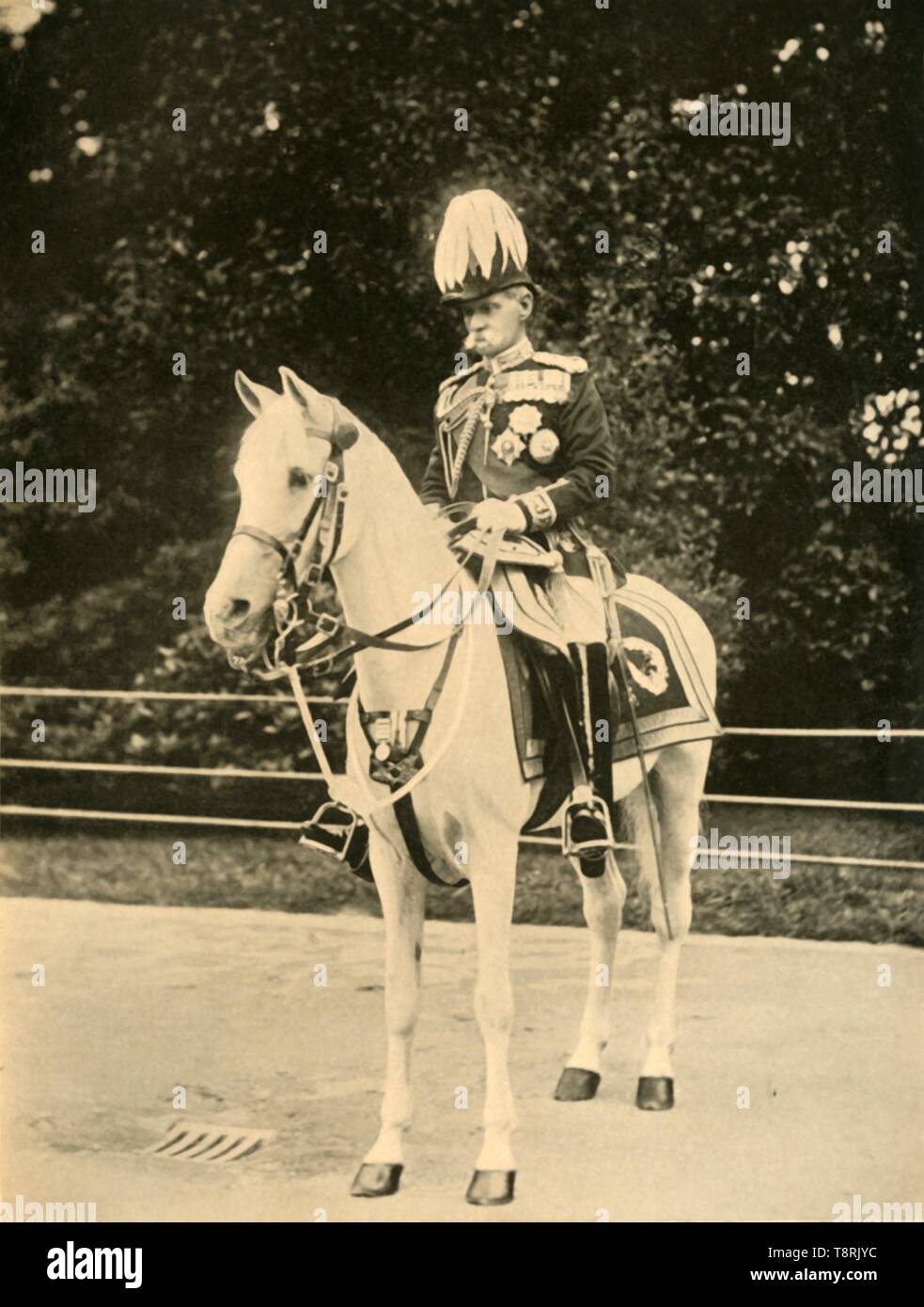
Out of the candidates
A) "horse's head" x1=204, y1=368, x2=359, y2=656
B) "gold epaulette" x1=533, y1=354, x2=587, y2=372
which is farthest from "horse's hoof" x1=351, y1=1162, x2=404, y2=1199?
"gold epaulette" x1=533, y1=354, x2=587, y2=372

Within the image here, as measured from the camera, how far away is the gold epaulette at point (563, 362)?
4664mm

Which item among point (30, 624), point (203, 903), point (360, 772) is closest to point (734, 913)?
point (360, 772)

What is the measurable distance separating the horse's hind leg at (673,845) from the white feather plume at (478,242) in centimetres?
161

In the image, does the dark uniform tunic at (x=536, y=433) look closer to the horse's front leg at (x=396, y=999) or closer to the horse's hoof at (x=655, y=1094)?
the horse's front leg at (x=396, y=999)

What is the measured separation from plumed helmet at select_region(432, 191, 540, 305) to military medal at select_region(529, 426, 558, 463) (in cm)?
46

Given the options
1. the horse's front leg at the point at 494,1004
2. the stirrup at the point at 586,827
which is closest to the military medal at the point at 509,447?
the stirrup at the point at 586,827

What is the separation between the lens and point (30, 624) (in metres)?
5.21

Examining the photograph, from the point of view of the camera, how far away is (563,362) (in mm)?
4680

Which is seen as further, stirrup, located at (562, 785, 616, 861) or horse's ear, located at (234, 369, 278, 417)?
stirrup, located at (562, 785, 616, 861)

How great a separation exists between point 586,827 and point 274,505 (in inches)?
50.7

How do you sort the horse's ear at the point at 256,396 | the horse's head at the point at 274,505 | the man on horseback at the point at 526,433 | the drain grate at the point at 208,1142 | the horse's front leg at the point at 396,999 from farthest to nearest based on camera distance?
the drain grate at the point at 208,1142, the man on horseback at the point at 526,433, the horse's front leg at the point at 396,999, the horse's ear at the point at 256,396, the horse's head at the point at 274,505

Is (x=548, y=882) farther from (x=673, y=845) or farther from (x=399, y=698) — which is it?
(x=399, y=698)

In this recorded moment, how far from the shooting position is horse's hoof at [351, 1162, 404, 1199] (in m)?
4.53

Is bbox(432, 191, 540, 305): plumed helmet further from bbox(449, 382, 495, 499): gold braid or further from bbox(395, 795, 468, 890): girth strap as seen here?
bbox(395, 795, 468, 890): girth strap
